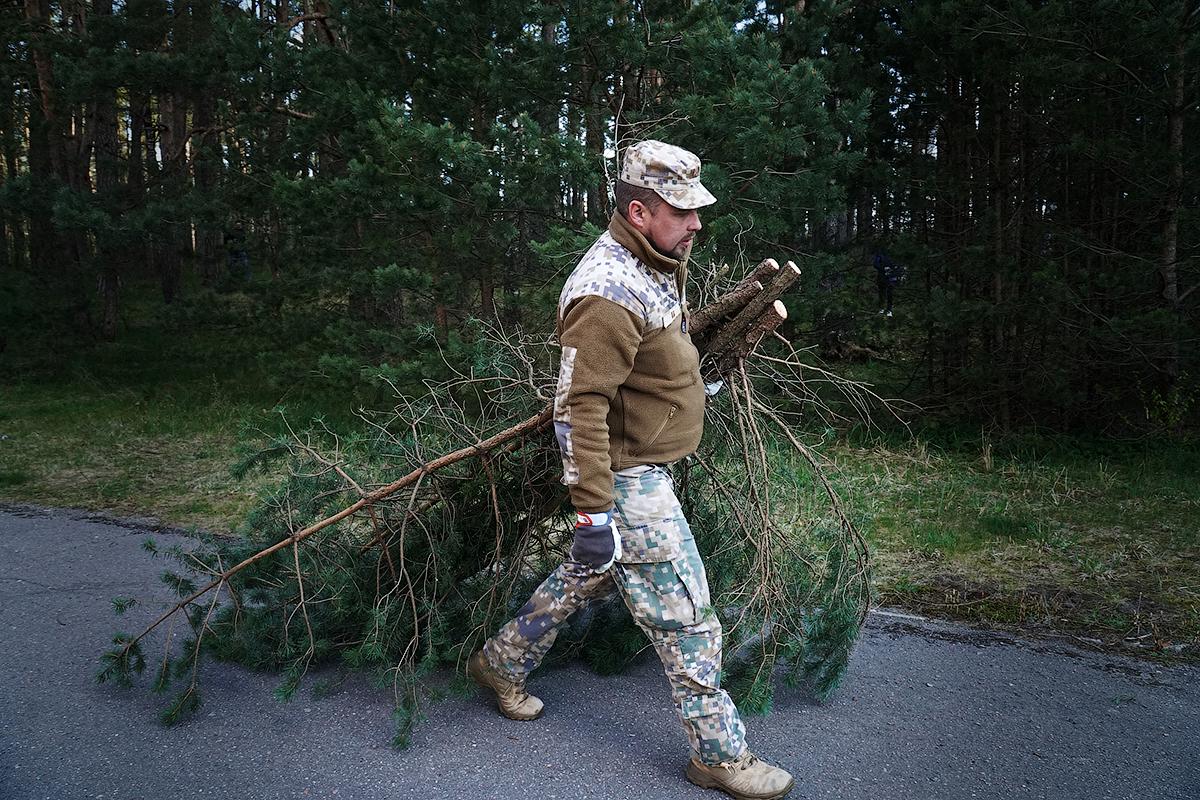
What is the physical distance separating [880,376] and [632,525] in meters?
9.03

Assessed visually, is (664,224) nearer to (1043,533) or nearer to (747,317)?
(747,317)

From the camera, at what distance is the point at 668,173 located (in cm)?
308

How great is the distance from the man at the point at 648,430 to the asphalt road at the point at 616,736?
300mm

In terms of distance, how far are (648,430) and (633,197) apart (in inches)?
30.9

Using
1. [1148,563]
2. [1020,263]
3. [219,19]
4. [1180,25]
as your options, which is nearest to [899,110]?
[1020,263]

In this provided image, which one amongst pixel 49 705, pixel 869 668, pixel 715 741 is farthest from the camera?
pixel 869 668

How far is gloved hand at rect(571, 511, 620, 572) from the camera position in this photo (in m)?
3.07

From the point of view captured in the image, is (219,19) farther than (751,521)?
Yes

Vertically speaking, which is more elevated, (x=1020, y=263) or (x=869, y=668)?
(x=1020, y=263)

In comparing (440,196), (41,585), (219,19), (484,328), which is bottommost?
(41,585)

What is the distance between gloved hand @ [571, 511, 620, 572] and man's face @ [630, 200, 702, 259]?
0.91 m

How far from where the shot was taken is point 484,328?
4426 mm

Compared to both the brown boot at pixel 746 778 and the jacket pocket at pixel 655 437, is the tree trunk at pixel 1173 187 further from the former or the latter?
the brown boot at pixel 746 778

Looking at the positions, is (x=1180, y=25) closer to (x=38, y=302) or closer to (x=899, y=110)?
(x=899, y=110)
